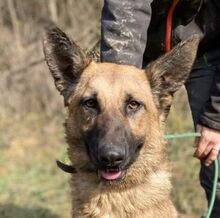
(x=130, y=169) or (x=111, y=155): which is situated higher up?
(x=111, y=155)

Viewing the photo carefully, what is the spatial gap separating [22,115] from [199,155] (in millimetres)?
5081

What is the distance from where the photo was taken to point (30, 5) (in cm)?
888

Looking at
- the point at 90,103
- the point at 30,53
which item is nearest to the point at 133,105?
the point at 90,103

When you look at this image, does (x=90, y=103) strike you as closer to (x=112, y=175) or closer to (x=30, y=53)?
(x=112, y=175)

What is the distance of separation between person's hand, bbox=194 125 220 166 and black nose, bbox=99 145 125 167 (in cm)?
67

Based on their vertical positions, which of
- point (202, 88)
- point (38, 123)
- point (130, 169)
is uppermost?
point (202, 88)

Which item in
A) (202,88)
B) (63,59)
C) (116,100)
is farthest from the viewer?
(202,88)

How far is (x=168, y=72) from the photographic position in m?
3.63

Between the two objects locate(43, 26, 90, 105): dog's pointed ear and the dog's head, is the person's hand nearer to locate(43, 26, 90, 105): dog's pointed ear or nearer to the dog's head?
the dog's head

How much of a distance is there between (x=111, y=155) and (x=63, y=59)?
80 centimetres

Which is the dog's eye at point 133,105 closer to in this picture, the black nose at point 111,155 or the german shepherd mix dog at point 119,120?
the german shepherd mix dog at point 119,120

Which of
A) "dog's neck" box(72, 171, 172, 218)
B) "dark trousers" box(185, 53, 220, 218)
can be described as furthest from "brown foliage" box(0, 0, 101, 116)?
"dog's neck" box(72, 171, 172, 218)

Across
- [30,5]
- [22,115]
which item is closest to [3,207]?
[22,115]

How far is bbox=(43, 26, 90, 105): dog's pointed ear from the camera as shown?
11.4 ft
